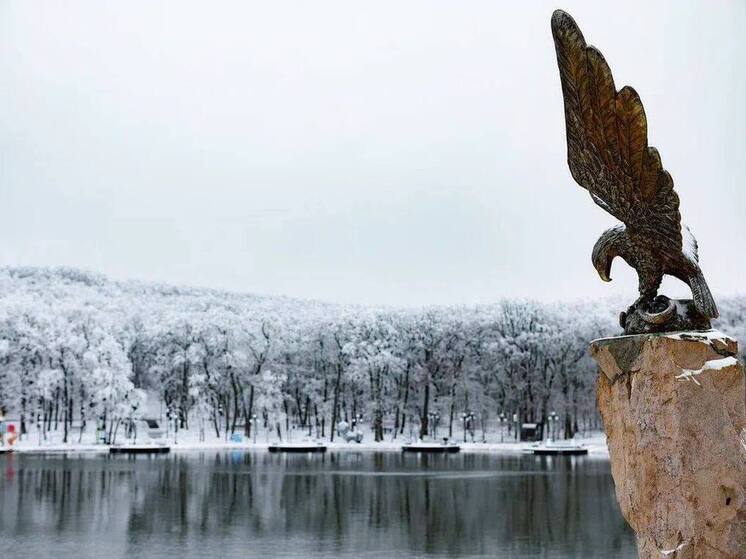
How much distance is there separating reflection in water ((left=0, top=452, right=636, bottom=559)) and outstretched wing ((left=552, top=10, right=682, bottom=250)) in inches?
430

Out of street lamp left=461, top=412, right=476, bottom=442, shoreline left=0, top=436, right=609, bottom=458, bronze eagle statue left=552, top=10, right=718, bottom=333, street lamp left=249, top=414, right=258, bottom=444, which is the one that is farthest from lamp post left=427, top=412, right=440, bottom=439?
bronze eagle statue left=552, top=10, right=718, bottom=333

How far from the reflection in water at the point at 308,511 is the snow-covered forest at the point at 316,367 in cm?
2210

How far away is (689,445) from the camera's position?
312 inches

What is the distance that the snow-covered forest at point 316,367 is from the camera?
64562 millimetres

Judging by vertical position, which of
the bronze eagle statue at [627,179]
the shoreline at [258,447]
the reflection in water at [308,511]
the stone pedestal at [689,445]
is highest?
the bronze eagle statue at [627,179]

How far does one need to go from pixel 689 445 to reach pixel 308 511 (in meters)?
18.3

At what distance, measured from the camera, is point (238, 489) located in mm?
31281

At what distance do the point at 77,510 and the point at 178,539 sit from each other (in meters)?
6.35

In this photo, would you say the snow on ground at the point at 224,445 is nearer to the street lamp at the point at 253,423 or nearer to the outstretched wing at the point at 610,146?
the street lamp at the point at 253,423

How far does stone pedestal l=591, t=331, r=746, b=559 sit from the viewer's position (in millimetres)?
7910

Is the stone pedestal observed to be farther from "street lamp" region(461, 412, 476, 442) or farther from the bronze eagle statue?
"street lamp" region(461, 412, 476, 442)

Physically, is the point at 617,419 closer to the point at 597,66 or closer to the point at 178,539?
the point at 597,66

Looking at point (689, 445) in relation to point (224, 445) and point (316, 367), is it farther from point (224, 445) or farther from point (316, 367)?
point (316, 367)

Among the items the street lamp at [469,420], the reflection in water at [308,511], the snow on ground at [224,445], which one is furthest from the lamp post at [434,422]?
the reflection in water at [308,511]
